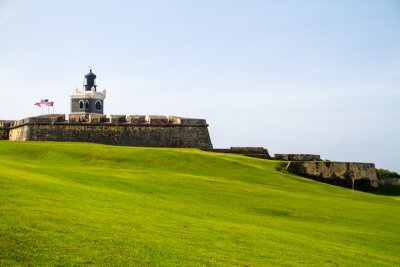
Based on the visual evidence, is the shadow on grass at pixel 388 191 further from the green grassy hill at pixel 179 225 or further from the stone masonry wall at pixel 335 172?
the green grassy hill at pixel 179 225

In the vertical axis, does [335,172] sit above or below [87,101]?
below

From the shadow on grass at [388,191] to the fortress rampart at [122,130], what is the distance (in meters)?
17.6

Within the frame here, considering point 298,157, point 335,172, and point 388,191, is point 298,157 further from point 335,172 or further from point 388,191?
point 388,191

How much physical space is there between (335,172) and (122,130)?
22.0m

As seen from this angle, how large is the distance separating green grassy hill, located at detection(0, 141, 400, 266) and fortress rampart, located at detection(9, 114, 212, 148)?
21851 millimetres

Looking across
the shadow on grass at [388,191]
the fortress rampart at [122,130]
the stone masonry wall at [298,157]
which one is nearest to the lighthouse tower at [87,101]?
the fortress rampart at [122,130]

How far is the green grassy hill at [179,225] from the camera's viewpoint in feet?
24.1

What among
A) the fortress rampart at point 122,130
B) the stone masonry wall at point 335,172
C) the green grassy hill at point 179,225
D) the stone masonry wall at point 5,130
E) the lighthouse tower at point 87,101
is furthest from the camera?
the lighthouse tower at point 87,101

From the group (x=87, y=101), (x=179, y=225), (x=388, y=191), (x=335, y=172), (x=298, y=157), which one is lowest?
(x=388, y=191)

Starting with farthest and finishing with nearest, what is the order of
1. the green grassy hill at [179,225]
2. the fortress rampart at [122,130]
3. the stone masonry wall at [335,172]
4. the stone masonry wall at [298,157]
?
the fortress rampart at [122,130] → the stone masonry wall at [298,157] → the stone masonry wall at [335,172] → the green grassy hill at [179,225]

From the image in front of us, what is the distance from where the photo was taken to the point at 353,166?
34125mm

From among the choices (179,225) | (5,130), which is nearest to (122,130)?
(5,130)

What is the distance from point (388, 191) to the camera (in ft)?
115

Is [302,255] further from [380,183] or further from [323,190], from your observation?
[380,183]
